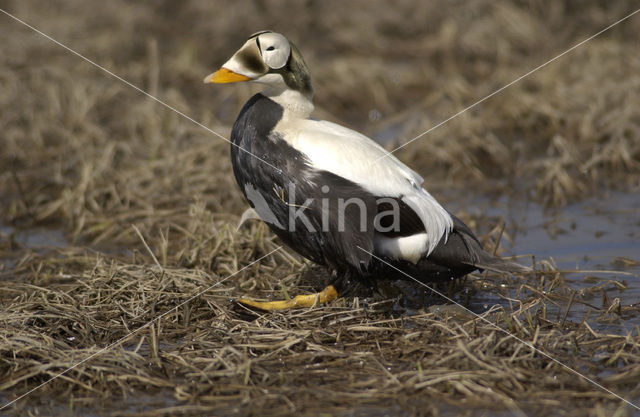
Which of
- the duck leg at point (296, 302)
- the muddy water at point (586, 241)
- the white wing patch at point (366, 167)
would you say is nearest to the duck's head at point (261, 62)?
the white wing patch at point (366, 167)

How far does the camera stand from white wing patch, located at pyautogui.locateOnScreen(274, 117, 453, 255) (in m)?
Answer: 3.46

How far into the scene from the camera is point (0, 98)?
263 inches

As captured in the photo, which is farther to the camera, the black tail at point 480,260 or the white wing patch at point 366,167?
the black tail at point 480,260

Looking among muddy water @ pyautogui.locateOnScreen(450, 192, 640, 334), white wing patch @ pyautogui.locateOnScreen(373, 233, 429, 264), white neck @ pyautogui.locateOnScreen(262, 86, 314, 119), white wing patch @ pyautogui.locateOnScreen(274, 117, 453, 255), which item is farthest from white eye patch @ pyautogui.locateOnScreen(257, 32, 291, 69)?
muddy water @ pyautogui.locateOnScreen(450, 192, 640, 334)

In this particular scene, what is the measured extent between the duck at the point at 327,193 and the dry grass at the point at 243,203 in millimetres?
236

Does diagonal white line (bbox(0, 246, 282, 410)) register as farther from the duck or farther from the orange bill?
the orange bill

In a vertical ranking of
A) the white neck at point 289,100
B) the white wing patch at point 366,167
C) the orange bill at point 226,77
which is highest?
the orange bill at point 226,77

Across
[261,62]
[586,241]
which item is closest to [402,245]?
[261,62]

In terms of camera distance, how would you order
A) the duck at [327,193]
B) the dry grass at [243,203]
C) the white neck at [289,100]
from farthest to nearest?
the white neck at [289,100]
the duck at [327,193]
the dry grass at [243,203]

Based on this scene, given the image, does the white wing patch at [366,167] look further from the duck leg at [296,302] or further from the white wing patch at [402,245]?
the duck leg at [296,302]

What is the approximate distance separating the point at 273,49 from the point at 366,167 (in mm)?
660

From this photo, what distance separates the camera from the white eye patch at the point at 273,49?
11.7 feet

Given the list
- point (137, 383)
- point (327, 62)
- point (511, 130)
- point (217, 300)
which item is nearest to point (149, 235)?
point (217, 300)

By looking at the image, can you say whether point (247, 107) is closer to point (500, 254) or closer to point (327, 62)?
point (500, 254)
